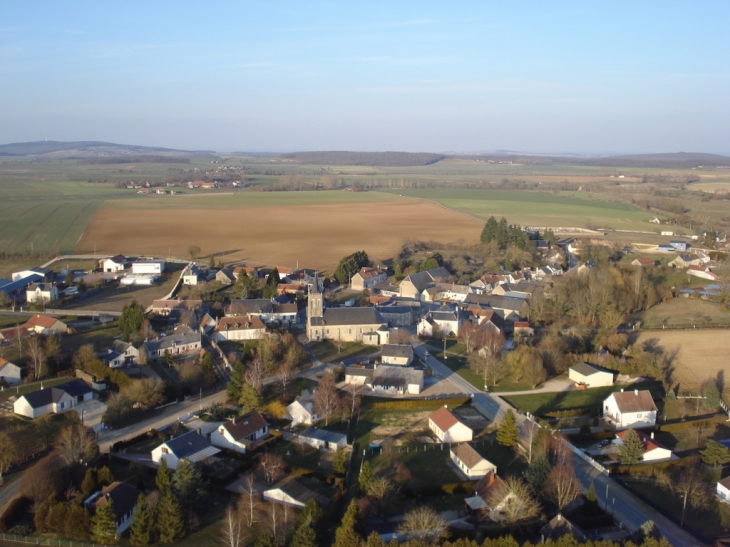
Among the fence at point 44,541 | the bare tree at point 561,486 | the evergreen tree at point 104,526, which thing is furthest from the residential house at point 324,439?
the fence at point 44,541

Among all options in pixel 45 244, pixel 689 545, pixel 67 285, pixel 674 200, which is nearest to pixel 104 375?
pixel 67 285

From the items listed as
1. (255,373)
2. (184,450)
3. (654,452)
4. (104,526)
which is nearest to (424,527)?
(104,526)

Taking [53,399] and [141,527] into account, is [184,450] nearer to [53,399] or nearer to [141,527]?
[141,527]

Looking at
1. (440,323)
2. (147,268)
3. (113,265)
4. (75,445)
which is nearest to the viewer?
(75,445)

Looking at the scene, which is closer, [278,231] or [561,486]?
[561,486]

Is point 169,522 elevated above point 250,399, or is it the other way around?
point 250,399

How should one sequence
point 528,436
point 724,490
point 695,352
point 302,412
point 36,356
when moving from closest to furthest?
point 724,490, point 528,436, point 302,412, point 36,356, point 695,352

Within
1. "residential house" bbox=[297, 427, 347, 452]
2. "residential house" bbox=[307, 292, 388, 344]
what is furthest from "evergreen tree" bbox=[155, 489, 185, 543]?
"residential house" bbox=[307, 292, 388, 344]

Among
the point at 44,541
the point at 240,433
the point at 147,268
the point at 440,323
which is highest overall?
the point at 147,268
